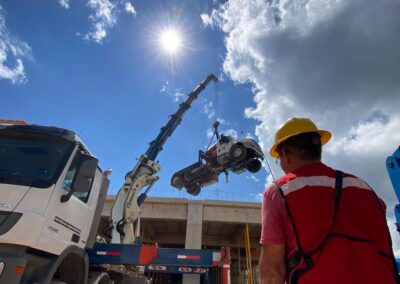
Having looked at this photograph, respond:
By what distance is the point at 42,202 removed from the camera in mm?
3760

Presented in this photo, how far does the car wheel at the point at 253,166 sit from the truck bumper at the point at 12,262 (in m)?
6.55

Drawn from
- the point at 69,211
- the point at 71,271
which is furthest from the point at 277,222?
the point at 71,271

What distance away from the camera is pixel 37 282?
11.8ft

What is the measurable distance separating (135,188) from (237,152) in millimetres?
3164

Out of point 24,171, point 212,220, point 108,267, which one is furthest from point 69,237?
point 212,220

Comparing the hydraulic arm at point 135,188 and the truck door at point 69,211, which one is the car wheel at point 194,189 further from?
the truck door at point 69,211

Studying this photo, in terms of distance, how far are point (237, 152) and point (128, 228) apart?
3749 mm

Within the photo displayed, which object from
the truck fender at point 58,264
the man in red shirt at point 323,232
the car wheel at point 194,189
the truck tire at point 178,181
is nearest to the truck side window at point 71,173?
the truck fender at point 58,264

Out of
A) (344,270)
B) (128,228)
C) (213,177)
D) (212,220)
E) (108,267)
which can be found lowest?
(344,270)

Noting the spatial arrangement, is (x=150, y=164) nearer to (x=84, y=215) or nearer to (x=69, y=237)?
(x=84, y=215)

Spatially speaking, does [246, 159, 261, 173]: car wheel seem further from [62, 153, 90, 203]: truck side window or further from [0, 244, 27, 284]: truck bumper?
[0, 244, 27, 284]: truck bumper

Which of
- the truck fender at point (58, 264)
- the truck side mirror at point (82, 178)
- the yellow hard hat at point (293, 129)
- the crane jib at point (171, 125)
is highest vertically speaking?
the crane jib at point (171, 125)

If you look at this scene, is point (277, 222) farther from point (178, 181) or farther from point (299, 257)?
point (178, 181)

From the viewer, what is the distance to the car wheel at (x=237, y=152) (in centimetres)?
880
